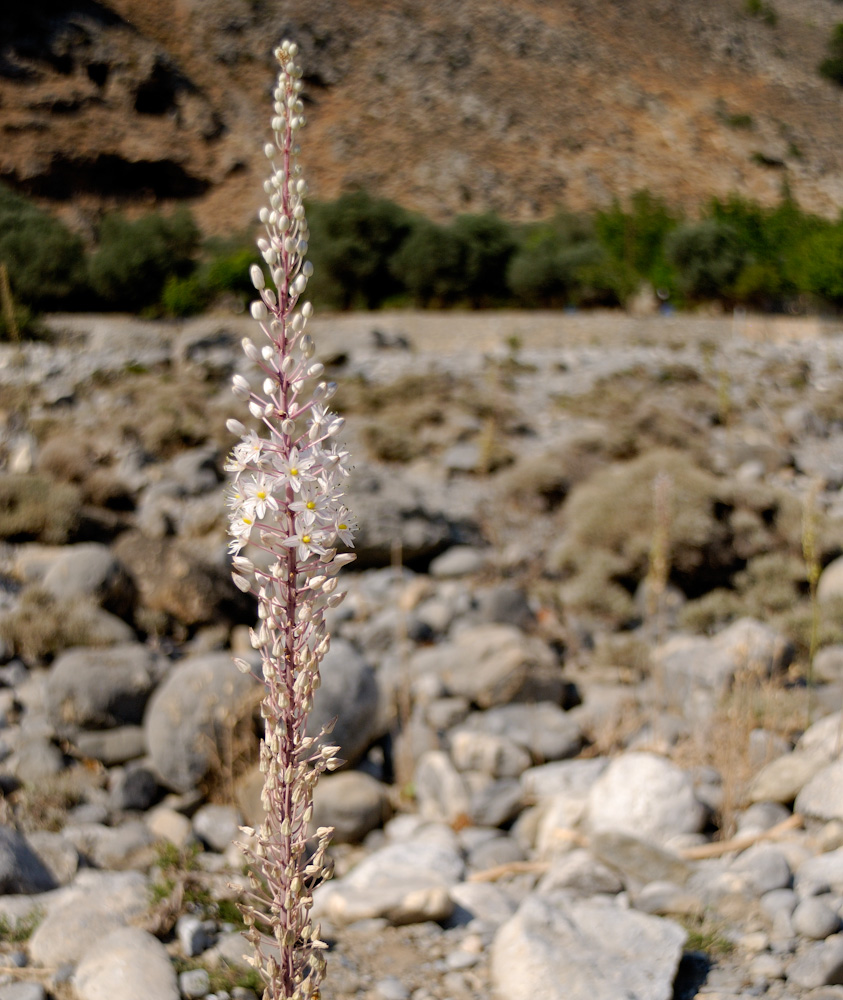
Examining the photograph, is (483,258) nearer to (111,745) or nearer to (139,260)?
(139,260)

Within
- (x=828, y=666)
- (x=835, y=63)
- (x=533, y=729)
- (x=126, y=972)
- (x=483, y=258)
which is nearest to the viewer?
(x=126, y=972)

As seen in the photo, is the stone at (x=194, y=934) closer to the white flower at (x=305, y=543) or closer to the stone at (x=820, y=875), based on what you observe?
the white flower at (x=305, y=543)

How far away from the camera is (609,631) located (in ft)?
24.8

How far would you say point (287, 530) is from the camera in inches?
70.5

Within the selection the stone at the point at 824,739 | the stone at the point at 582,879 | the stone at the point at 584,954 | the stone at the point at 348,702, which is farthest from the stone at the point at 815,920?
the stone at the point at 348,702

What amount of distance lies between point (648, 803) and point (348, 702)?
1.84m

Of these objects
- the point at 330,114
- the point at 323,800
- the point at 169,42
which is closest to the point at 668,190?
the point at 330,114

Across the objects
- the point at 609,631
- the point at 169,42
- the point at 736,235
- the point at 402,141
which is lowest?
the point at 609,631

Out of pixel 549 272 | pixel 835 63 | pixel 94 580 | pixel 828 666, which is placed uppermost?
pixel 835 63

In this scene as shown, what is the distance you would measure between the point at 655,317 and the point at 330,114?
26.8 m

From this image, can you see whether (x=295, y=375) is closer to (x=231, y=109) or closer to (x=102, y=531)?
(x=102, y=531)

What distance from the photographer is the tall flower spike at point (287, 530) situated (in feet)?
5.76

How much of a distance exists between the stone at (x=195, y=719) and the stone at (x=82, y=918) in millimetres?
1260

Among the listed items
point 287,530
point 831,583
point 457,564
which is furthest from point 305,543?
point 831,583
